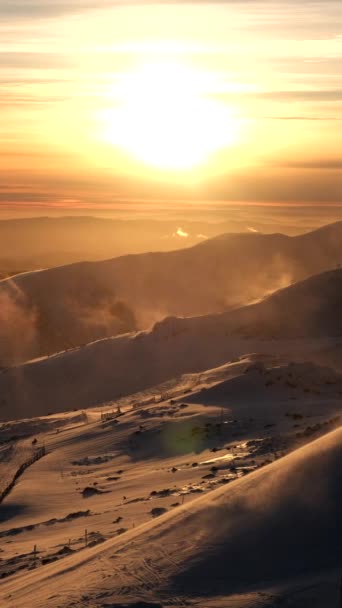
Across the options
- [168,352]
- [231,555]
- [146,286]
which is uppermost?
[231,555]

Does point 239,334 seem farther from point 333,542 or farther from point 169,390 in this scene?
point 333,542

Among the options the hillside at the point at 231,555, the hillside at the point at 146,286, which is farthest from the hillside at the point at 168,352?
the hillside at the point at 231,555

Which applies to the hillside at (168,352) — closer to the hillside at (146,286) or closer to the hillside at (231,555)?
the hillside at (146,286)

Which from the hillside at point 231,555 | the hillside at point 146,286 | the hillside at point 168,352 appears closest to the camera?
the hillside at point 231,555

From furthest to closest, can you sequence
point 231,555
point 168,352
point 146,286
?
point 146,286 < point 168,352 < point 231,555

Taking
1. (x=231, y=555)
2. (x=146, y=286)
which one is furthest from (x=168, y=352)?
(x=146, y=286)

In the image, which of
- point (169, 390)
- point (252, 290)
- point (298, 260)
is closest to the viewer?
point (169, 390)

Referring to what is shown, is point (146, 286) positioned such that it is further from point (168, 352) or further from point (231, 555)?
point (231, 555)

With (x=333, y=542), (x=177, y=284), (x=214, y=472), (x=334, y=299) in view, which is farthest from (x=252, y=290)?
(x=333, y=542)
